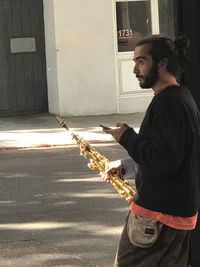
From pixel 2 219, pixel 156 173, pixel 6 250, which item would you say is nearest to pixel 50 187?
pixel 2 219

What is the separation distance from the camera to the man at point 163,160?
2.97 meters

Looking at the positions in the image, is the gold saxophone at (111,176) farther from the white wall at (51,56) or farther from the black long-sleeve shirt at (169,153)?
the white wall at (51,56)

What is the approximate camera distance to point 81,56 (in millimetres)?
15125

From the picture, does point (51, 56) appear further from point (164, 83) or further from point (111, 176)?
point (164, 83)

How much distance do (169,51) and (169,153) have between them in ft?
1.62

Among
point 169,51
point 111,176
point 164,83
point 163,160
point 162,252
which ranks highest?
point 169,51

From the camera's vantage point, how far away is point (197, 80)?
404cm

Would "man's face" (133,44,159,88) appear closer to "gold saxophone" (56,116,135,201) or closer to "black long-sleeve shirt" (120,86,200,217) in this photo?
"black long-sleeve shirt" (120,86,200,217)

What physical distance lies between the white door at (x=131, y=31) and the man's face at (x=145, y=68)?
12.4 meters

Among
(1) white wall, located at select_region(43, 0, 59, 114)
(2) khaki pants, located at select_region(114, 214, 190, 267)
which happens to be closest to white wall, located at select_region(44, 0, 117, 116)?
(1) white wall, located at select_region(43, 0, 59, 114)

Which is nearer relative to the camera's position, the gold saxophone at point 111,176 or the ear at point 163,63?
the ear at point 163,63

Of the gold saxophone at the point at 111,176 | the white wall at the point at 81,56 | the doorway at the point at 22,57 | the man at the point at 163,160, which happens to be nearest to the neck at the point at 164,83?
the man at the point at 163,160

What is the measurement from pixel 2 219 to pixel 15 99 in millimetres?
8663

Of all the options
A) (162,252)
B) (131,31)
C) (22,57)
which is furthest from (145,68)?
(131,31)
